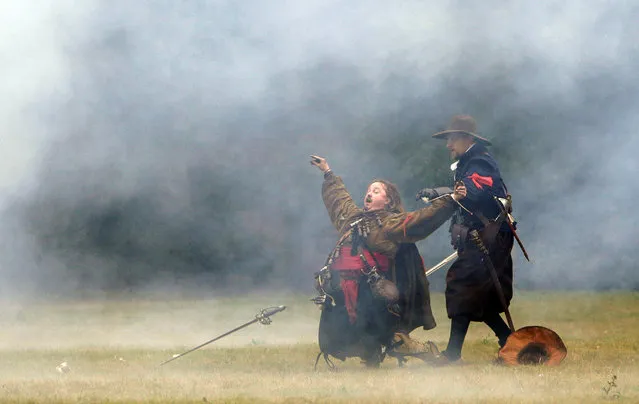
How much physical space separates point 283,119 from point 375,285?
4515 mm

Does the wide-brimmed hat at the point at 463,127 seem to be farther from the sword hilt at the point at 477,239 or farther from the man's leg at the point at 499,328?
the man's leg at the point at 499,328

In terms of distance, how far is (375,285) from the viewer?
12.6 metres

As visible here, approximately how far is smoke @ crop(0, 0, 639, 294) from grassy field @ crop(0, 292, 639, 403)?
3.75 ft

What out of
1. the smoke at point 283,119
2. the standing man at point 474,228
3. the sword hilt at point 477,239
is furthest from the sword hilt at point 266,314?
the smoke at point 283,119

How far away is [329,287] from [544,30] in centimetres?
449

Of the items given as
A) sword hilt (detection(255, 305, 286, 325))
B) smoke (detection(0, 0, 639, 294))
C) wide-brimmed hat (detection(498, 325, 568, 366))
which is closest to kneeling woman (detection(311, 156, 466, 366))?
sword hilt (detection(255, 305, 286, 325))

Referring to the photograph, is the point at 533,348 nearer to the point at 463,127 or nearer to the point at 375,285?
the point at 375,285

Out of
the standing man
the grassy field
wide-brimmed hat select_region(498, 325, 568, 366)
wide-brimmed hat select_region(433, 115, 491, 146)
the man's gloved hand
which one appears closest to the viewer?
the grassy field

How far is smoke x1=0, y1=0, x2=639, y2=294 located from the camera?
14367mm

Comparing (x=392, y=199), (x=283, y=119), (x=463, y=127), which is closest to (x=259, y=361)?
(x=392, y=199)

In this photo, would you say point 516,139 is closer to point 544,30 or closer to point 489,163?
point 544,30

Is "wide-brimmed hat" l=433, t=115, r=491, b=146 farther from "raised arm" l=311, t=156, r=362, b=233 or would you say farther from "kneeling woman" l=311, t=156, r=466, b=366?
"raised arm" l=311, t=156, r=362, b=233

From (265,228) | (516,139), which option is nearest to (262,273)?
(265,228)

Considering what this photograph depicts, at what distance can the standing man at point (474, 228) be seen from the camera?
1258cm
